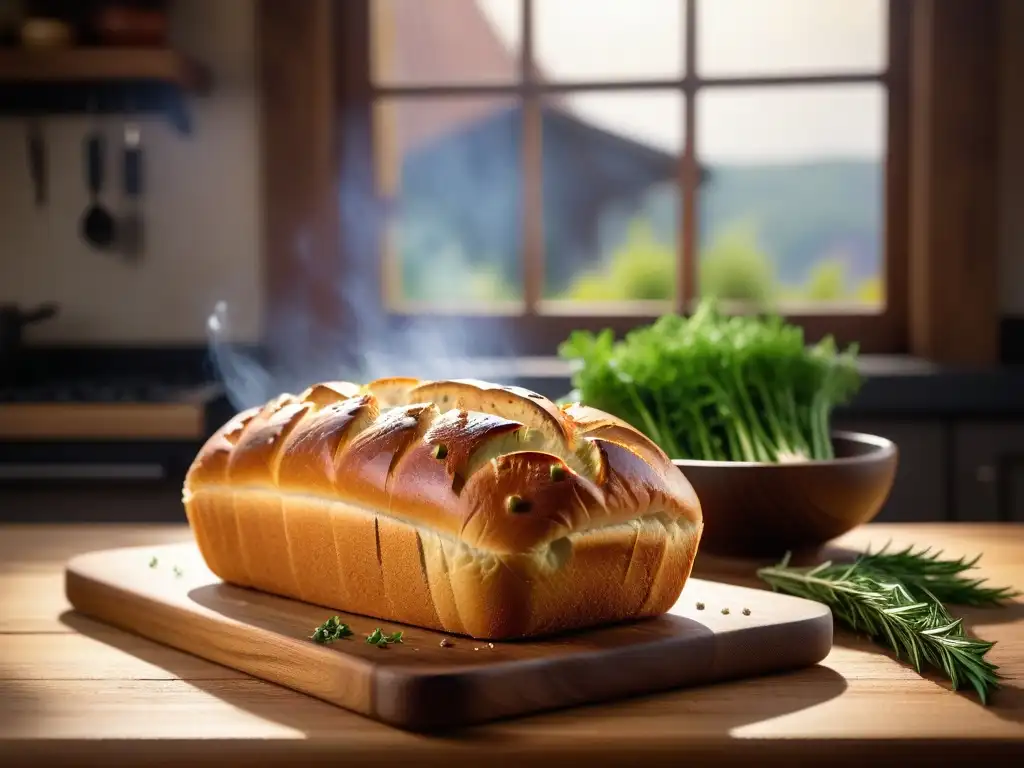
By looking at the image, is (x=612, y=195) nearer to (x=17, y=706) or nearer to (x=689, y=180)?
(x=689, y=180)

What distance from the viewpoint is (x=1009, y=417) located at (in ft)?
9.17

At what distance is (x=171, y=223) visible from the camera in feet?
11.1

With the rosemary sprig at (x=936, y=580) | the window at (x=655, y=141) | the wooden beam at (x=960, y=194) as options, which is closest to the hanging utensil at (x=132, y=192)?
the window at (x=655, y=141)

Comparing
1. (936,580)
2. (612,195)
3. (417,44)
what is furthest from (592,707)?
(612,195)

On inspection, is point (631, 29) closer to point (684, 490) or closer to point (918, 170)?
point (918, 170)

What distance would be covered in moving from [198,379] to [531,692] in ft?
8.83

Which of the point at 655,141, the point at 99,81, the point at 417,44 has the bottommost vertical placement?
the point at 655,141

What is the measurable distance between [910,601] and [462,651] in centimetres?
34

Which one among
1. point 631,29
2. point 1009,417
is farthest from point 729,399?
point 631,29

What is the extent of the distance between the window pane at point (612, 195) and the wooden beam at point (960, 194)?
658mm

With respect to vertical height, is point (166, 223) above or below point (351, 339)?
above

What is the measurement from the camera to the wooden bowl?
116 centimetres

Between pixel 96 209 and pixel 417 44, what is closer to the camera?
pixel 96 209

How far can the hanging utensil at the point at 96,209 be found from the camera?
326 cm
